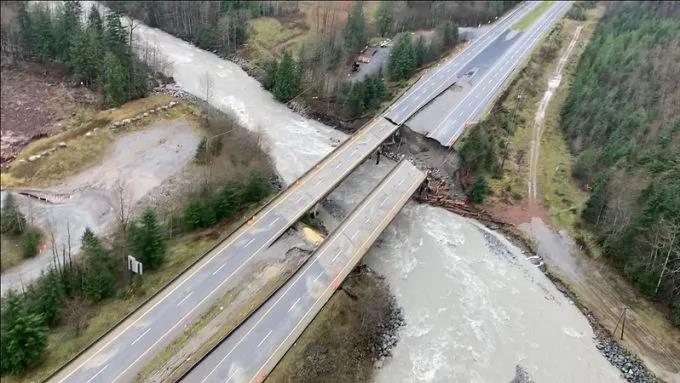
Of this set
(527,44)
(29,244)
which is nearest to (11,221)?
(29,244)

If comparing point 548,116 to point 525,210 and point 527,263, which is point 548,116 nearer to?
point 525,210

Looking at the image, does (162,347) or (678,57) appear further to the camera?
(678,57)

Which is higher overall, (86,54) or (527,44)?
(527,44)

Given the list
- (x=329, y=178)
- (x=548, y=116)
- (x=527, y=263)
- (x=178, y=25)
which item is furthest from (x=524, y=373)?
(x=178, y=25)

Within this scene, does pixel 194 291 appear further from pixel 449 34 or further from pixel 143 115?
pixel 449 34

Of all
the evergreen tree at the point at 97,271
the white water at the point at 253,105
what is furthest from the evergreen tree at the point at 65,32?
the evergreen tree at the point at 97,271

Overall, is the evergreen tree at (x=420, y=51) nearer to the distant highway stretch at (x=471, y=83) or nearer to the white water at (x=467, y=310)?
the distant highway stretch at (x=471, y=83)
